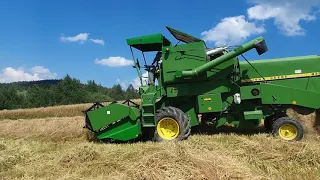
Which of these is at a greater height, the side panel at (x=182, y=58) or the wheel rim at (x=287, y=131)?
the side panel at (x=182, y=58)

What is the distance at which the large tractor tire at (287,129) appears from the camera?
8.09 m

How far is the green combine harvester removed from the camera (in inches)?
335

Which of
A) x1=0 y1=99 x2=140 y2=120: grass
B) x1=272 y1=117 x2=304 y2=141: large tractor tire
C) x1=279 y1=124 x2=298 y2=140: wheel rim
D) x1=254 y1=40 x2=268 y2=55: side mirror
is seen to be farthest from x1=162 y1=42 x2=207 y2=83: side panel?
x1=0 y1=99 x2=140 y2=120: grass

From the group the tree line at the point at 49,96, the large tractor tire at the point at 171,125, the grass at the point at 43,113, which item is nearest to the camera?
the large tractor tire at the point at 171,125

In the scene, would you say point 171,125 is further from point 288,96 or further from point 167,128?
point 288,96

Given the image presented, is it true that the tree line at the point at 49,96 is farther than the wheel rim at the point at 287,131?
Yes

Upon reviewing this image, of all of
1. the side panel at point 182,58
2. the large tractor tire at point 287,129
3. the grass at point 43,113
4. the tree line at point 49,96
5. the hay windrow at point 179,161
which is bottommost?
the hay windrow at point 179,161

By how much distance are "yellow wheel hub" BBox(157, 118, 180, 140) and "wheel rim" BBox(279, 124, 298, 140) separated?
8.71 feet

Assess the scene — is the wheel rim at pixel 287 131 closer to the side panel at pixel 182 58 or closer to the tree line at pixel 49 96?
the side panel at pixel 182 58

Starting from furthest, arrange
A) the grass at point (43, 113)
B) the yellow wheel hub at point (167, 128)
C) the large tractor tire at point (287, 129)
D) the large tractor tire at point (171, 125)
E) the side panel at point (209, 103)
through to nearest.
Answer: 1. the grass at point (43, 113)
2. the side panel at point (209, 103)
3. the yellow wheel hub at point (167, 128)
4. the large tractor tire at point (171, 125)
5. the large tractor tire at point (287, 129)

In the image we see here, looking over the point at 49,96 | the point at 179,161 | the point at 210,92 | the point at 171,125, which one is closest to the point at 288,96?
the point at 210,92

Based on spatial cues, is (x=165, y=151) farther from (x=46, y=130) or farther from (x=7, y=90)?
(x=7, y=90)

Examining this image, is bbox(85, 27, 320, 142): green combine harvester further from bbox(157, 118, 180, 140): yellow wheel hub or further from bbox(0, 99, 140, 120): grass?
bbox(0, 99, 140, 120): grass

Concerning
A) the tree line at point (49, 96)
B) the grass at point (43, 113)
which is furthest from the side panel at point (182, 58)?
the tree line at point (49, 96)
